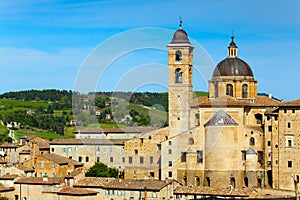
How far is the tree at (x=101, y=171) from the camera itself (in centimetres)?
6000

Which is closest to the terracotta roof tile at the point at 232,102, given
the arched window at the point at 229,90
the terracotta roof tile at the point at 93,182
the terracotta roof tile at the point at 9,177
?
the arched window at the point at 229,90

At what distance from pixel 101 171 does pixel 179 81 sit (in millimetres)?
9687

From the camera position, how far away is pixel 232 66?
64688 mm

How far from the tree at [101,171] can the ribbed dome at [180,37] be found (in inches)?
459

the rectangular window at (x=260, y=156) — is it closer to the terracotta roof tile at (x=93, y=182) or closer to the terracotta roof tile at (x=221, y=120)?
the terracotta roof tile at (x=221, y=120)

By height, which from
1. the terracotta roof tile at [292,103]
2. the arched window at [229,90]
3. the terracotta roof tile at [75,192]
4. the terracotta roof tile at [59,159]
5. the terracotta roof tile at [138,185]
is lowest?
the terracotta roof tile at [75,192]

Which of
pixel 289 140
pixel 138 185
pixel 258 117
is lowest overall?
pixel 138 185

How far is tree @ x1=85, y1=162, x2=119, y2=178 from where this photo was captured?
2362 inches

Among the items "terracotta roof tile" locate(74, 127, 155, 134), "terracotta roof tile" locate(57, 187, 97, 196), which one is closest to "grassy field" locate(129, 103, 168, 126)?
"terracotta roof tile" locate(74, 127, 155, 134)

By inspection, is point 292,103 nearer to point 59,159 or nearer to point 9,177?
point 59,159

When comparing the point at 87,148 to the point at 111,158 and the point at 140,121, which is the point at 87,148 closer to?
the point at 111,158

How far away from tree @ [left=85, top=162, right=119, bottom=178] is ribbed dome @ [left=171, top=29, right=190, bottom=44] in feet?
38.3

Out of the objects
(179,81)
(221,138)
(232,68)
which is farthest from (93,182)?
(232,68)

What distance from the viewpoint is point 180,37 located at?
6081cm
